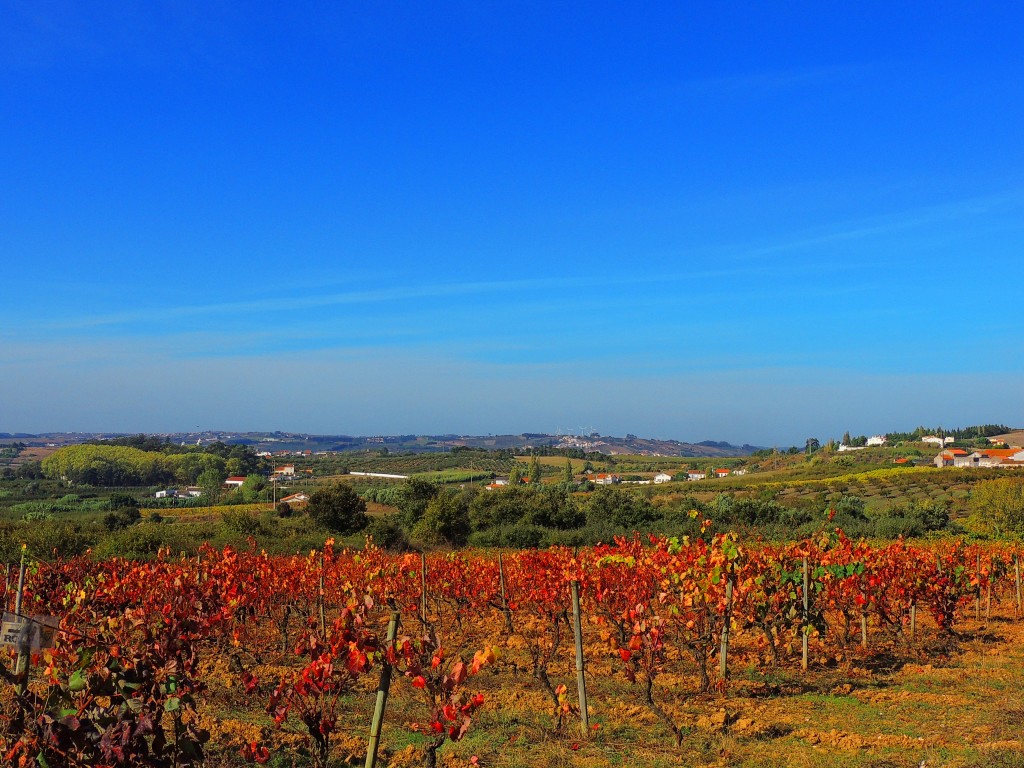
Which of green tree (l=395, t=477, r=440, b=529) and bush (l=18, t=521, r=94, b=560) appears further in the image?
green tree (l=395, t=477, r=440, b=529)

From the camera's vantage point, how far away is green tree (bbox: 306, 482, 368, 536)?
122 feet

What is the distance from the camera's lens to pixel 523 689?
871 cm

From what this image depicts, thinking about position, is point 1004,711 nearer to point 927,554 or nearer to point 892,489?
point 927,554

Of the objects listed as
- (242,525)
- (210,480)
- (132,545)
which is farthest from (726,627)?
(210,480)

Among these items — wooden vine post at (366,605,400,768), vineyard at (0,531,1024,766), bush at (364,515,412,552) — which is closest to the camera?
wooden vine post at (366,605,400,768)

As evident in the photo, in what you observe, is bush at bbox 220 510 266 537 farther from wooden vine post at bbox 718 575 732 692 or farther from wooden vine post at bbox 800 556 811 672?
wooden vine post at bbox 718 575 732 692

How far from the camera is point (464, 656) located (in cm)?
1070

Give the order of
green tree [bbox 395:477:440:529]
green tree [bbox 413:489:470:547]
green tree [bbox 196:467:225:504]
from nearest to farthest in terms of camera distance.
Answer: green tree [bbox 413:489:470:547], green tree [bbox 395:477:440:529], green tree [bbox 196:467:225:504]

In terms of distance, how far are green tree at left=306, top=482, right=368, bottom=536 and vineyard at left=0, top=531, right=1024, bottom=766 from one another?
22.0 meters

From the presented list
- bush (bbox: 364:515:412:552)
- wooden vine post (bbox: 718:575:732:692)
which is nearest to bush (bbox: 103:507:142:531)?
bush (bbox: 364:515:412:552)

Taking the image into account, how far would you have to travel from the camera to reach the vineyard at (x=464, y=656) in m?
4.04

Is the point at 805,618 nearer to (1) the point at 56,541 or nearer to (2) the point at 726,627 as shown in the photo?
(2) the point at 726,627

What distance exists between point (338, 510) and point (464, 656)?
28228 mm

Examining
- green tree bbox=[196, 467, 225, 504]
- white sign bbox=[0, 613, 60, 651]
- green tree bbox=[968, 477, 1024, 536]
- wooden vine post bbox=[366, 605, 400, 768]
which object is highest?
white sign bbox=[0, 613, 60, 651]
